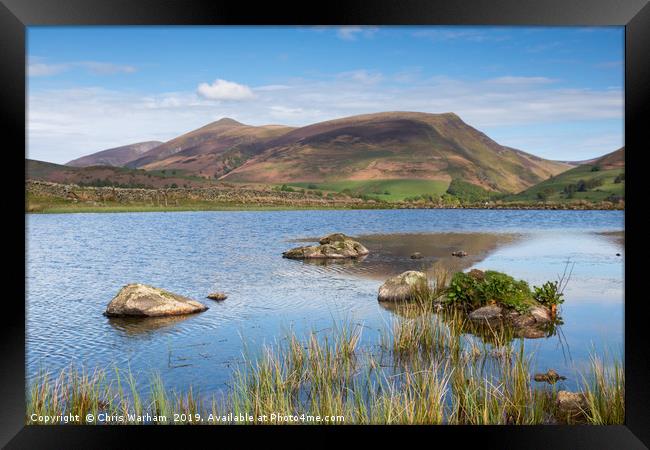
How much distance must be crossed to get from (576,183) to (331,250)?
159ft

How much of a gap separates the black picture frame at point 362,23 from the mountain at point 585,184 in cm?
5028

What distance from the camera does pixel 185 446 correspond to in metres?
4.54

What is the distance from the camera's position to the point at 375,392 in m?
6.47

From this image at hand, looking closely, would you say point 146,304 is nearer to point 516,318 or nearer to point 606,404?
point 516,318

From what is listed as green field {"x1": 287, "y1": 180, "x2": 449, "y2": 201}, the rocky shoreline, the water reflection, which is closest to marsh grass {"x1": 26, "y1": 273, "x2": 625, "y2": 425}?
→ the water reflection

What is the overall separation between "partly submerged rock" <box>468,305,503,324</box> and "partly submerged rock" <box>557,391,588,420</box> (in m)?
4.07

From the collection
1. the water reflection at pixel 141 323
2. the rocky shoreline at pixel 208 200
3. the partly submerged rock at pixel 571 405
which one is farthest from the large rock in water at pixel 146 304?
the rocky shoreline at pixel 208 200

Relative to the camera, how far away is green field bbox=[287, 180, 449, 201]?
7012cm

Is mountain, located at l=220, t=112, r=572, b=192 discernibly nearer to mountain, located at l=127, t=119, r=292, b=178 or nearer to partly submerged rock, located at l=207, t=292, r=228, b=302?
mountain, located at l=127, t=119, r=292, b=178

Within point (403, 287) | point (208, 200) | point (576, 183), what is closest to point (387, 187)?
point (576, 183)

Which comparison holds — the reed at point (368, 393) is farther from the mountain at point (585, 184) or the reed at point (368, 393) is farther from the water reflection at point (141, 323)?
the mountain at point (585, 184)

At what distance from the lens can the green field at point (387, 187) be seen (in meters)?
70.1
